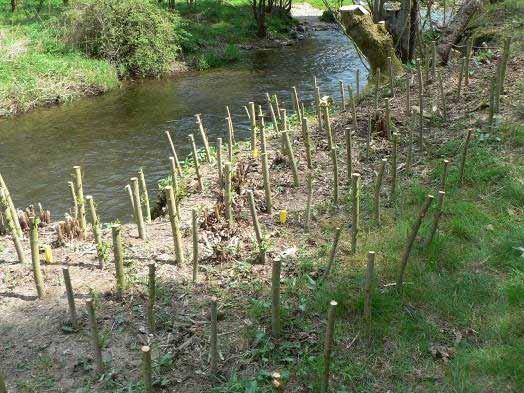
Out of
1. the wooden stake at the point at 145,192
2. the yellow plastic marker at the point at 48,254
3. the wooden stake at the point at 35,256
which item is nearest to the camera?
the wooden stake at the point at 35,256

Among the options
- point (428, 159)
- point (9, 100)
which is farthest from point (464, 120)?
point (9, 100)

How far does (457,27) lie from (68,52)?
1200cm

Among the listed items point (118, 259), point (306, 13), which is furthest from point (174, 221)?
point (306, 13)

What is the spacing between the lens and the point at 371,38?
29.8 feet

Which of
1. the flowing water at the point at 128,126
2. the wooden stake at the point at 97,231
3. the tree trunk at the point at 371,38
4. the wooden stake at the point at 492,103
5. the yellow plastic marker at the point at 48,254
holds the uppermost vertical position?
the tree trunk at the point at 371,38

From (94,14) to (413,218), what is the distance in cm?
1521

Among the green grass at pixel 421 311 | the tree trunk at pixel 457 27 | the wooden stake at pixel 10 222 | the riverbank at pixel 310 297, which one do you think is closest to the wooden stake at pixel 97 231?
the riverbank at pixel 310 297

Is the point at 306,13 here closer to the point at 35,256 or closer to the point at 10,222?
the point at 10,222

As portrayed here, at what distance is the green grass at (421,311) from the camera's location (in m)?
3.16

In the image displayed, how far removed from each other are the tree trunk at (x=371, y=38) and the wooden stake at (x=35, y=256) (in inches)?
274

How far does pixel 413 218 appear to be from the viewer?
4730 mm

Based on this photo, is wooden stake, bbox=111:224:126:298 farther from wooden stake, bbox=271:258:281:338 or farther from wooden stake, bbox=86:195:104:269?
wooden stake, bbox=271:258:281:338

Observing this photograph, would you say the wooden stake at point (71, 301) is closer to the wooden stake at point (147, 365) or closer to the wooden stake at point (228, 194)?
the wooden stake at point (147, 365)

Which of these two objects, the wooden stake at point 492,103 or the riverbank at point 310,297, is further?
the wooden stake at point 492,103
